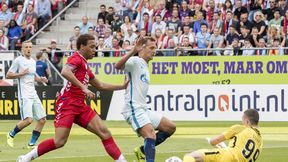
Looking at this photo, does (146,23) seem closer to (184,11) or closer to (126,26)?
(126,26)

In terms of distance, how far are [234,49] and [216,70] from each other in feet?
2.97

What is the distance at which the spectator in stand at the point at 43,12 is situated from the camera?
38250 millimetres

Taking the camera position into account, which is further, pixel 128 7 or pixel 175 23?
pixel 128 7

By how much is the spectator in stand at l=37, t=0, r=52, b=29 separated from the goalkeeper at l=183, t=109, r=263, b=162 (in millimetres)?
26257

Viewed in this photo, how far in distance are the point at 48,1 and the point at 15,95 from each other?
660cm

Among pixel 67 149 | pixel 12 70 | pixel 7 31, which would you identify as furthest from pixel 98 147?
pixel 7 31

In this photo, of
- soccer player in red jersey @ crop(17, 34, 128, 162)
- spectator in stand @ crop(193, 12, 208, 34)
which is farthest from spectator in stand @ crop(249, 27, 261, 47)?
soccer player in red jersey @ crop(17, 34, 128, 162)

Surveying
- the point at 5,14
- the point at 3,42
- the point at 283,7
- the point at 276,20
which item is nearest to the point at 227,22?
the point at 276,20

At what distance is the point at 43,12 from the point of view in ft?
126

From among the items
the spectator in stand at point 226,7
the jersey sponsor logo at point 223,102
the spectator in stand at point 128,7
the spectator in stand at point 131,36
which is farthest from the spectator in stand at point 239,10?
the spectator in stand at point 128,7

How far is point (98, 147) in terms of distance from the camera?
20.8m

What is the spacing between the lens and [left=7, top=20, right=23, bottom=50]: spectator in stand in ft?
119

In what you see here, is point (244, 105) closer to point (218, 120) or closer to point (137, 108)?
point (218, 120)

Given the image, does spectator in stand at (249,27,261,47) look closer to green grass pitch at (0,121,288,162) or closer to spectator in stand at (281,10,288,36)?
spectator in stand at (281,10,288,36)
